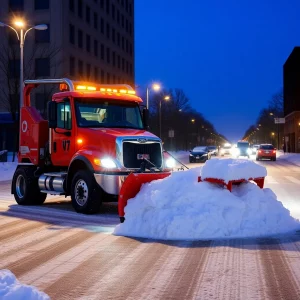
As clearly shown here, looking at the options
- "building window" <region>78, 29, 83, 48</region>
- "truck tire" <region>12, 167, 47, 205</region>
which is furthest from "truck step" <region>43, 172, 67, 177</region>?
"building window" <region>78, 29, 83, 48</region>

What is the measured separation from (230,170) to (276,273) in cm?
385

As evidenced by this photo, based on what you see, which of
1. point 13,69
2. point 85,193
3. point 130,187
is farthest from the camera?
point 13,69

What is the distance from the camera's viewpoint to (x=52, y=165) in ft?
48.6

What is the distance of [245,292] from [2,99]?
56095mm

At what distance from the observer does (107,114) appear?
1387 centimetres

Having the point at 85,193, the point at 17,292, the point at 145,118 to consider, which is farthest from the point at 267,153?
the point at 17,292

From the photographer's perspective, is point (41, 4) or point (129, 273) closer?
point (129, 273)

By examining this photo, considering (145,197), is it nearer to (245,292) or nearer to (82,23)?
(245,292)

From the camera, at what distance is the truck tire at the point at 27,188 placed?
1504cm

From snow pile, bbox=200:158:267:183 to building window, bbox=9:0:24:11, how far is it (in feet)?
184

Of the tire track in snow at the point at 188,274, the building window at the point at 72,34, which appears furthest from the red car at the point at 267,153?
the tire track in snow at the point at 188,274

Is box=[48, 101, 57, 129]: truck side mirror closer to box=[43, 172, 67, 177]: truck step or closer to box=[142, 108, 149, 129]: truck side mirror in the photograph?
box=[43, 172, 67, 177]: truck step

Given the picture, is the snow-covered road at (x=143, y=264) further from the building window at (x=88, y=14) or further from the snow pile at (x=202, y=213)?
the building window at (x=88, y=14)

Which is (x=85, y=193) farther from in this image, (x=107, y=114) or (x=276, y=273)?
(x=276, y=273)
